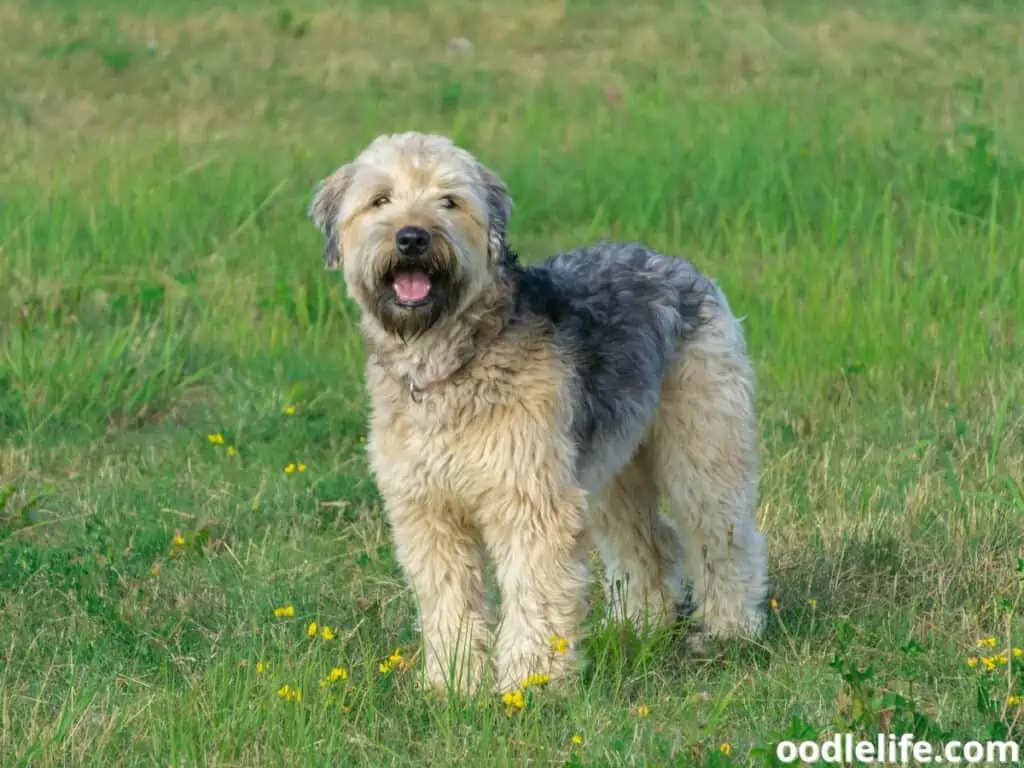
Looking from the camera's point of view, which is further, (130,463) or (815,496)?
(130,463)

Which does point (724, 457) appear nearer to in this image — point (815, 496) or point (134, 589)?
point (815, 496)

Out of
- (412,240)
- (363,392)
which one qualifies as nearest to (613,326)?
(412,240)

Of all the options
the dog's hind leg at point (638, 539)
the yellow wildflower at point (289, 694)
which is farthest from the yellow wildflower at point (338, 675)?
the dog's hind leg at point (638, 539)

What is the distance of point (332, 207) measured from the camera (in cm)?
585

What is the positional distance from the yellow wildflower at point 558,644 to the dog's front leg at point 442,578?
0.29 meters

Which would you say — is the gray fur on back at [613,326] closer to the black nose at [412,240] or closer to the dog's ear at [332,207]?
the black nose at [412,240]

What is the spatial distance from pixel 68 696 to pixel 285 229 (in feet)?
20.2

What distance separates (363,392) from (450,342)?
3.34 metres

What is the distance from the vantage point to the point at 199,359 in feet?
30.9

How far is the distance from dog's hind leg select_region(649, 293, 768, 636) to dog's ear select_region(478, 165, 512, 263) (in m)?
0.98

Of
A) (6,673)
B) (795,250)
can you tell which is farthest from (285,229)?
(6,673)

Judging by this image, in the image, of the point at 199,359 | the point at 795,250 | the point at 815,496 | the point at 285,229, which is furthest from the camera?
the point at 285,229

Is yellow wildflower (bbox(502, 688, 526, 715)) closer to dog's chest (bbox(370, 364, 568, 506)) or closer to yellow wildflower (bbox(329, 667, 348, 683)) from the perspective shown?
yellow wildflower (bbox(329, 667, 348, 683))

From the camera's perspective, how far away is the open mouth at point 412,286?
5555 millimetres
